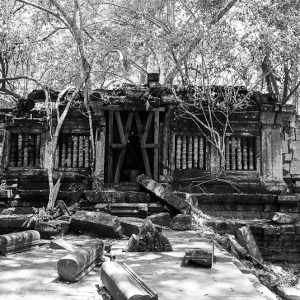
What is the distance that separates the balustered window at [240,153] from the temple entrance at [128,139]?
172 cm

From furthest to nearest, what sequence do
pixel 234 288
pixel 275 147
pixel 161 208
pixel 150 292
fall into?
1. pixel 275 147
2. pixel 161 208
3. pixel 234 288
4. pixel 150 292

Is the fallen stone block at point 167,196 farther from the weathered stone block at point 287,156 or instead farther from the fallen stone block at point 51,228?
the weathered stone block at point 287,156

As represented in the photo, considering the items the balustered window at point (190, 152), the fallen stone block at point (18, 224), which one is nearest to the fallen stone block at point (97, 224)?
the fallen stone block at point (18, 224)

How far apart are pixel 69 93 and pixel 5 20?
3.55 meters

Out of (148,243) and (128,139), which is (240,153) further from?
(148,243)

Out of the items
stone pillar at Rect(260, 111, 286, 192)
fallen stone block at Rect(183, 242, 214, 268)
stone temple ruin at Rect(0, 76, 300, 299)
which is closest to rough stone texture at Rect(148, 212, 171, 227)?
stone temple ruin at Rect(0, 76, 300, 299)

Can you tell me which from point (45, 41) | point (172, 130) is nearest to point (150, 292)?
point (172, 130)

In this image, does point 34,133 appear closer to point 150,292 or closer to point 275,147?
point 275,147

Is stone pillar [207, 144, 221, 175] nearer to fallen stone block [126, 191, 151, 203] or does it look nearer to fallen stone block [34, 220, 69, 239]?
fallen stone block [126, 191, 151, 203]

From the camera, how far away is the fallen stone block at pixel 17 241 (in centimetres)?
448

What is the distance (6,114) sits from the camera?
1064 cm

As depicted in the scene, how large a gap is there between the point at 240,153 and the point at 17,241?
6.27 metres

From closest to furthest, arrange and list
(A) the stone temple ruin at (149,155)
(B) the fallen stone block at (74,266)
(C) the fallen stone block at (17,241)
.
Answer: (B) the fallen stone block at (74,266), (C) the fallen stone block at (17,241), (A) the stone temple ruin at (149,155)

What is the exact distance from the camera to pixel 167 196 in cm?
806
